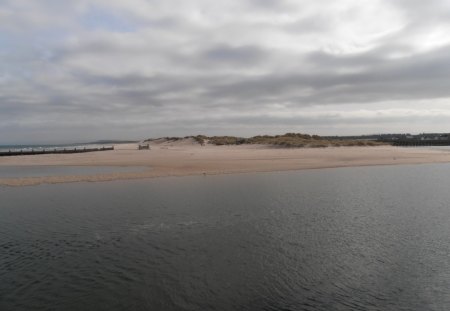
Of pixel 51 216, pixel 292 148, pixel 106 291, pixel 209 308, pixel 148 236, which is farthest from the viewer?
pixel 292 148

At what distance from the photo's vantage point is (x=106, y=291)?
8641mm

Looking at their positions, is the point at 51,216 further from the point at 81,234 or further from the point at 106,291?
the point at 106,291

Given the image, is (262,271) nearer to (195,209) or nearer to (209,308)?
(209,308)

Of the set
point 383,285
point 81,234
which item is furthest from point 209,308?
point 81,234

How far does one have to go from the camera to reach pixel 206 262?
1028cm

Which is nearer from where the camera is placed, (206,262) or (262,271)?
(262,271)

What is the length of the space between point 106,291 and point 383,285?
6347mm

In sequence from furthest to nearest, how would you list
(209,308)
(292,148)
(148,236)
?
(292,148) → (148,236) → (209,308)

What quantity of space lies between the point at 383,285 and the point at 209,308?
4.09 m

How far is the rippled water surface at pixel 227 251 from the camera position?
8258 millimetres

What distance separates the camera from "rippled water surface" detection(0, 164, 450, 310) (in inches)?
325

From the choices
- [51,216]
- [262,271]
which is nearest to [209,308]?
[262,271]

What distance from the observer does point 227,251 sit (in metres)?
11.2

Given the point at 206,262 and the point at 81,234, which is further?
A: the point at 81,234
